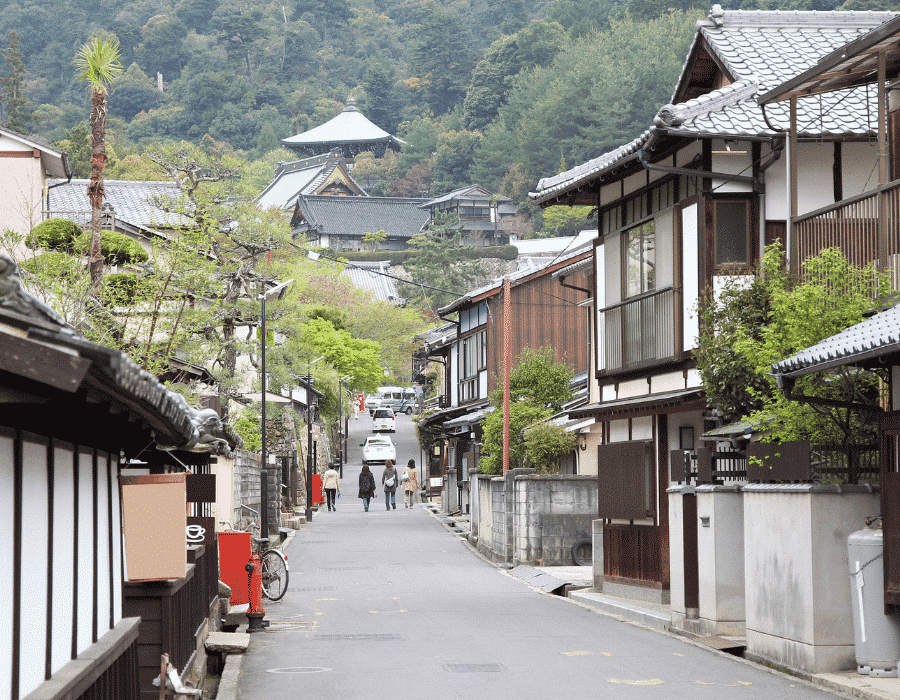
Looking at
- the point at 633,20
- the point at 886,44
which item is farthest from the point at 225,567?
the point at 633,20

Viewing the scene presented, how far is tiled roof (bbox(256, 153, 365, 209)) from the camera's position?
111688 millimetres

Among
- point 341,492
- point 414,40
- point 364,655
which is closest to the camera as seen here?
point 364,655

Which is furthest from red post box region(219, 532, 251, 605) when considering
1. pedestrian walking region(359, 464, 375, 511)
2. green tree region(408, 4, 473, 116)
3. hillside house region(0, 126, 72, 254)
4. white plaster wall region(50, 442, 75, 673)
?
green tree region(408, 4, 473, 116)

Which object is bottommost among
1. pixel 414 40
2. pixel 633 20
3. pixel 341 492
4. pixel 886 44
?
pixel 341 492

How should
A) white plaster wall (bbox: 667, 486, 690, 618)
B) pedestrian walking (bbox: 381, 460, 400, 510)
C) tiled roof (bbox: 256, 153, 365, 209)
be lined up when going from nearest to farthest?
white plaster wall (bbox: 667, 486, 690, 618)
pedestrian walking (bbox: 381, 460, 400, 510)
tiled roof (bbox: 256, 153, 365, 209)

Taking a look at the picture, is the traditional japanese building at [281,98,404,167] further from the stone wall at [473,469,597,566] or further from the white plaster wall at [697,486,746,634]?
the white plaster wall at [697,486,746,634]

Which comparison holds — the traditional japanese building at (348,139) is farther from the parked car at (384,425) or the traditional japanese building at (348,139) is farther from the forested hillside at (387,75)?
the parked car at (384,425)

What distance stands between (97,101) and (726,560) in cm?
1108

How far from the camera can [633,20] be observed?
111 m

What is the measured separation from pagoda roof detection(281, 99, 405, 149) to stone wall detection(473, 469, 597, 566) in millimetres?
106344

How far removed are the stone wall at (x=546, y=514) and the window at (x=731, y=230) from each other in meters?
8.60

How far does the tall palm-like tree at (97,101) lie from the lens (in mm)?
17016

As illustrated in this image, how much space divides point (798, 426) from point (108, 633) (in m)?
7.79

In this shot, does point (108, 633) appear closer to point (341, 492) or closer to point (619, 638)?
point (619, 638)
